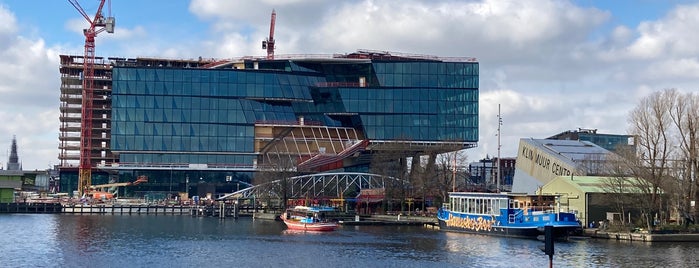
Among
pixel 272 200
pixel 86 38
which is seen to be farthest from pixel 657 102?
pixel 86 38

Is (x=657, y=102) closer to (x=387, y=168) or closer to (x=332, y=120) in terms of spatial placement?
(x=387, y=168)

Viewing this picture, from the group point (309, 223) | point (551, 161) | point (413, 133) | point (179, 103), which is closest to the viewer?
point (309, 223)

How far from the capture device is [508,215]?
86875 millimetres

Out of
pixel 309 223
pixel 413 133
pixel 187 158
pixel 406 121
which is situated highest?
pixel 406 121

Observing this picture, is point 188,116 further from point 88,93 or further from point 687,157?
point 687,157

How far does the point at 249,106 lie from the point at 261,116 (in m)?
3.11

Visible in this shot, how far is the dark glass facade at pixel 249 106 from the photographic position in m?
169

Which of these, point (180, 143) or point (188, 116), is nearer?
point (180, 143)

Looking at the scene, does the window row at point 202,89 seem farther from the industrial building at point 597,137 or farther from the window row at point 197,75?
the industrial building at point 597,137

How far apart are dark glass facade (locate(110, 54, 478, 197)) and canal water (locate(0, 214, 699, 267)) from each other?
238 feet

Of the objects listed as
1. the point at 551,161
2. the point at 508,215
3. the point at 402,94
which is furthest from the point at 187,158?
the point at 508,215

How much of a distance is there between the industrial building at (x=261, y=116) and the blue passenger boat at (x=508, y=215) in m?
71.4

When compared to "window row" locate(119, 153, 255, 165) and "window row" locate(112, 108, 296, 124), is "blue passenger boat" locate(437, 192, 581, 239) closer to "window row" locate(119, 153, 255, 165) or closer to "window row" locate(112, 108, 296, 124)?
"window row" locate(119, 153, 255, 165)

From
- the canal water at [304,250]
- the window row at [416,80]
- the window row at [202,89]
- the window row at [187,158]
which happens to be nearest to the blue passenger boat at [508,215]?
the canal water at [304,250]
